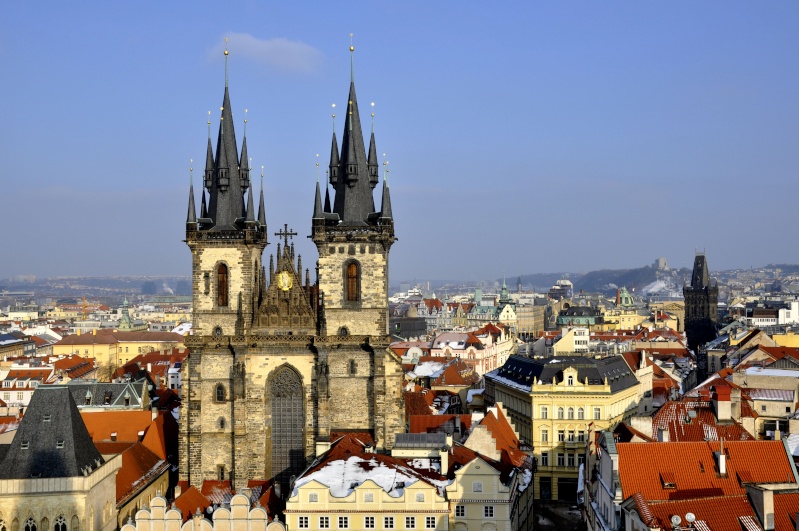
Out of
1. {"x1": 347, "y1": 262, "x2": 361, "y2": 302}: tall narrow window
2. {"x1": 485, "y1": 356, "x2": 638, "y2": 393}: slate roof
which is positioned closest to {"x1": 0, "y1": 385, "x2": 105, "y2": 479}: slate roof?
{"x1": 347, "y1": 262, "x2": 361, "y2": 302}: tall narrow window

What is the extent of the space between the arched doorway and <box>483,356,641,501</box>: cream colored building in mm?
23341

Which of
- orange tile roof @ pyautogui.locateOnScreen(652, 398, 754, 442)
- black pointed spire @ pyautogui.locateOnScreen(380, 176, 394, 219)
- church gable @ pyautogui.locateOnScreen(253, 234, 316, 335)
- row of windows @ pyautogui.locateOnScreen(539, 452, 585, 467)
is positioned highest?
black pointed spire @ pyautogui.locateOnScreen(380, 176, 394, 219)

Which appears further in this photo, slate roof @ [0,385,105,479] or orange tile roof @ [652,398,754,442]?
orange tile roof @ [652,398,754,442]

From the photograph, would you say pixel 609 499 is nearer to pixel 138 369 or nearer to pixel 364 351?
pixel 364 351

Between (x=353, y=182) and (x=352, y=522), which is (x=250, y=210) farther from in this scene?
(x=352, y=522)

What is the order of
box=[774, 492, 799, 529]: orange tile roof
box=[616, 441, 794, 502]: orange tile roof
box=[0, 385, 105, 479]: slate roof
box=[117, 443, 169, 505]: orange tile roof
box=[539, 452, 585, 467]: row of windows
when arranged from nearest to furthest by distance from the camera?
box=[774, 492, 799, 529]: orange tile roof
box=[616, 441, 794, 502]: orange tile roof
box=[0, 385, 105, 479]: slate roof
box=[117, 443, 169, 505]: orange tile roof
box=[539, 452, 585, 467]: row of windows

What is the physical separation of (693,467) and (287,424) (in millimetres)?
33881

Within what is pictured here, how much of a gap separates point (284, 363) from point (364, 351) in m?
6.01

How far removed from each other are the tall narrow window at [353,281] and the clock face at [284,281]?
4290mm

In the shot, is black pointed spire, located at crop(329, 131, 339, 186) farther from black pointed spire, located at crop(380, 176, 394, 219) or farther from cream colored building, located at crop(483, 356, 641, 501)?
cream colored building, located at crop(483, 356, 641, 501)

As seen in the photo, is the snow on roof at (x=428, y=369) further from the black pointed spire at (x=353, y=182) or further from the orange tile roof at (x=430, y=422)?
the black pointed spire at (x=353, y=182)

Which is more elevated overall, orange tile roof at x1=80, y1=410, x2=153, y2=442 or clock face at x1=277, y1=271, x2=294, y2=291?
clock face at x1=277, y1=271, x2=294, y2=291

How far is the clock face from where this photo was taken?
7806 centimetres

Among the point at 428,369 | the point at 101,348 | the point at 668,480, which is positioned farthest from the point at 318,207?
the point at 101,348
